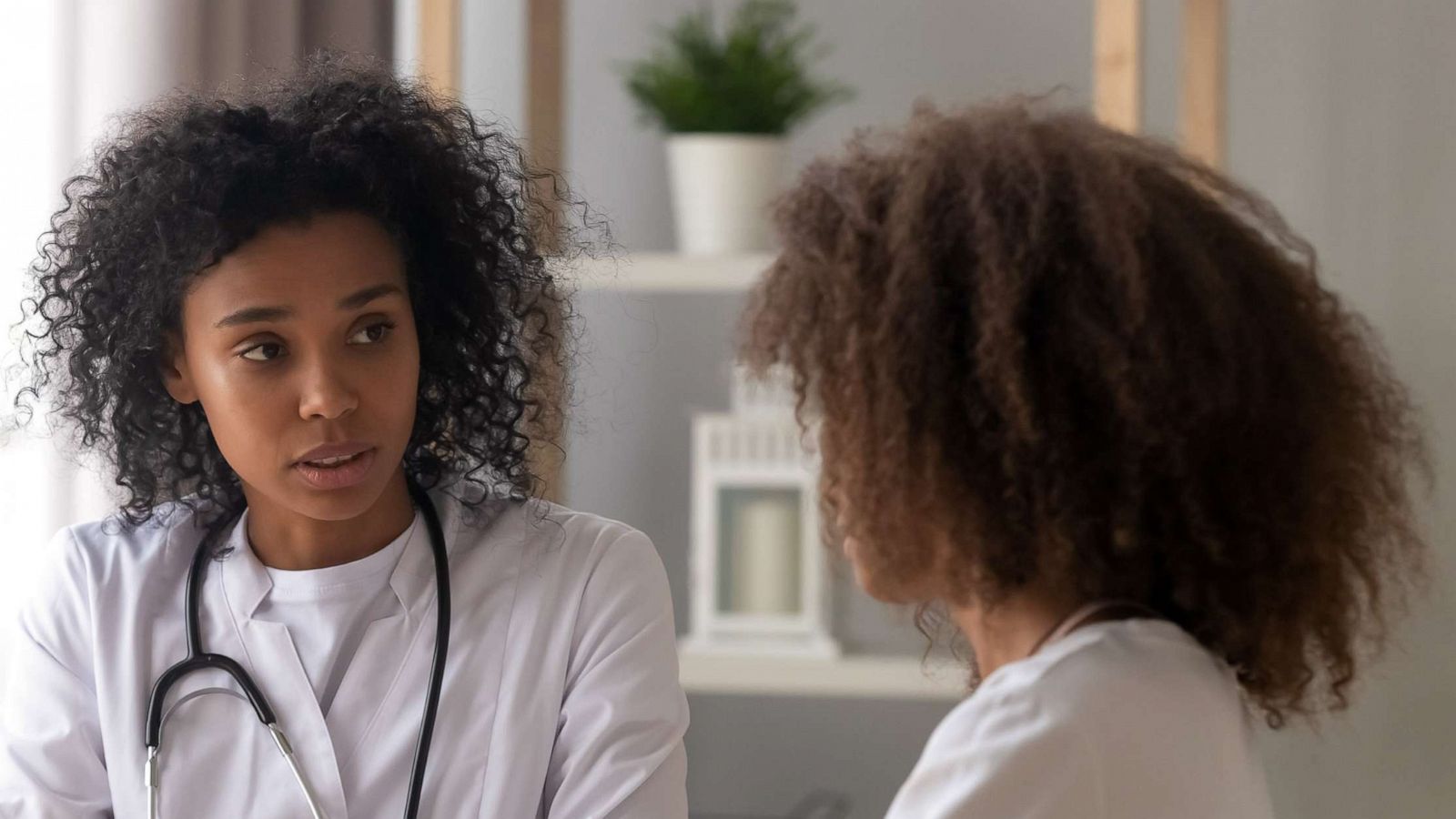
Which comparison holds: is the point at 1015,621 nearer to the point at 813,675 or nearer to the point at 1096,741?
the point at 1096,741

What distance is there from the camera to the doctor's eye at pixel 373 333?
1.20 m

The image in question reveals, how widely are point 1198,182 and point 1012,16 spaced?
4.88 ft

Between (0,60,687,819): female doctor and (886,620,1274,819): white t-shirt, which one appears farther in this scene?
(0,60,687,819): female doctor

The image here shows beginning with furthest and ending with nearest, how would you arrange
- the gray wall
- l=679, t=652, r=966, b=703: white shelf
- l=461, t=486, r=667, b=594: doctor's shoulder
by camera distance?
the gray wall
l=679, t=652, r=966, b=703: white shelf
l=461, t=486, r=667, b=594: doctor's shoulder

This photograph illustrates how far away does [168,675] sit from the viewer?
3.95 feet

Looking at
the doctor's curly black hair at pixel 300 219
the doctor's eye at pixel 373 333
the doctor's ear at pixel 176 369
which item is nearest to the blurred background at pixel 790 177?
the doctor's curly black hair at pixel 300 219

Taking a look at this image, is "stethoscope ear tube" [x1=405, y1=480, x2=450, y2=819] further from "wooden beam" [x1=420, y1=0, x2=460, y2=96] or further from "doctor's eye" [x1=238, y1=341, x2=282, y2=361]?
"wooden beam" [x1=420, y1=0, x2=460, y2=96]

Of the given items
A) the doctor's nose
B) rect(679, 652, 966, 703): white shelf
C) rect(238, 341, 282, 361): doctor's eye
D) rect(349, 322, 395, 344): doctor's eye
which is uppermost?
rect(349, 322, 395, 344): doctor's eye

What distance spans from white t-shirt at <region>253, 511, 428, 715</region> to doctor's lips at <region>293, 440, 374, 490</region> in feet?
0.34

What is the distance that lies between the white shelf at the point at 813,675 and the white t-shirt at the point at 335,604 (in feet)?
2.35

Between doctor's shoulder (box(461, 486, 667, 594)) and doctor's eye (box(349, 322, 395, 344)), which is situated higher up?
doctor's eye (box(349, 322, 395, 344))

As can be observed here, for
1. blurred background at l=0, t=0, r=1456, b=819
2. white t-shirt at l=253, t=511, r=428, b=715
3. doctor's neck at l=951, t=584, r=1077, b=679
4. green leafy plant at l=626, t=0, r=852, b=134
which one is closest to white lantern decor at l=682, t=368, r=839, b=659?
blurred background at l=0, t=0, r=1456, b=819

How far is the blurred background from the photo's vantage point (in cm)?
171

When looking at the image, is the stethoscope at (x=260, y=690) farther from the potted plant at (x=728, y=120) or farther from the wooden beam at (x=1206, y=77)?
the wooden beam at (x=1206, y=77)
